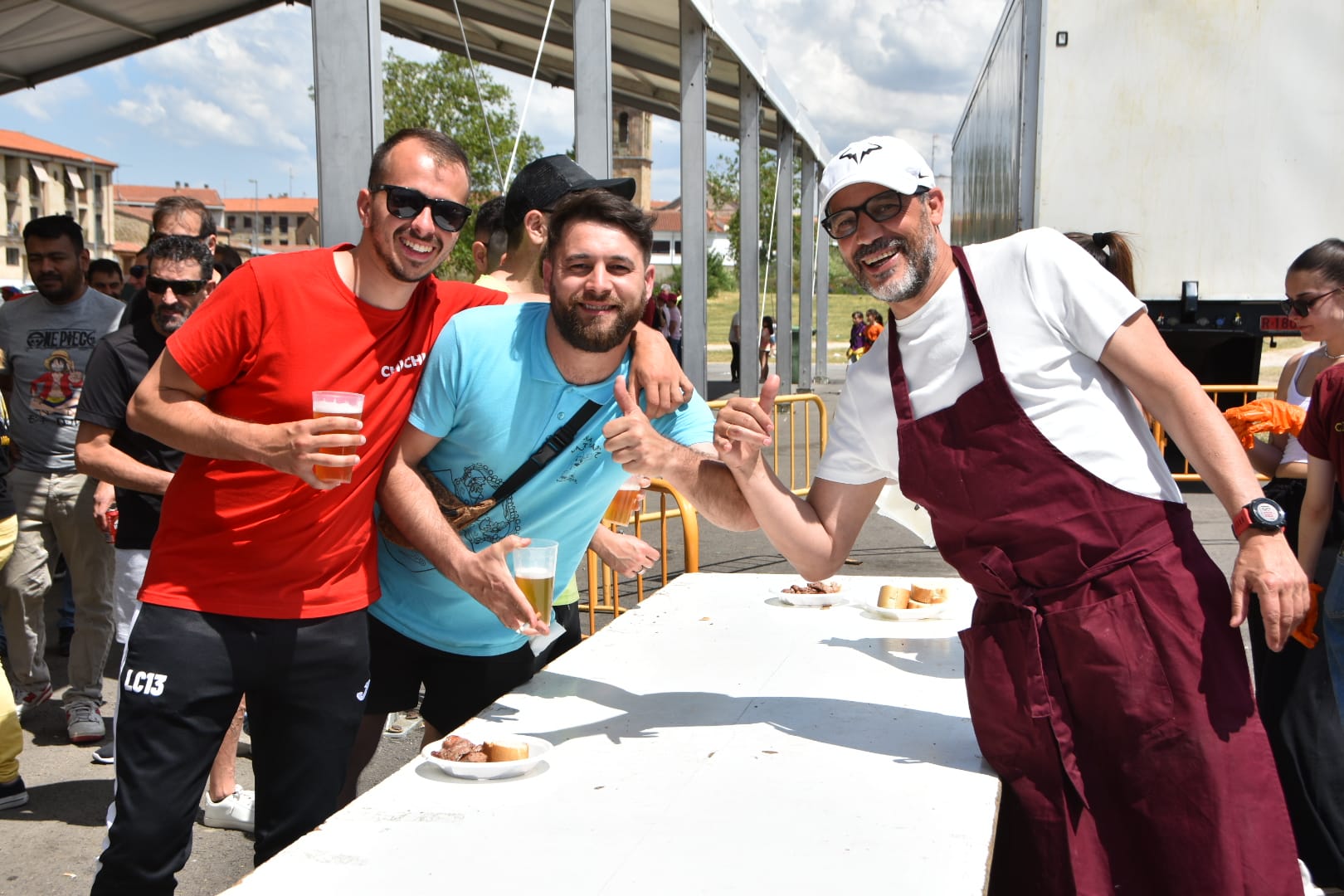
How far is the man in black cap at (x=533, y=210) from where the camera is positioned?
3738 millimetres

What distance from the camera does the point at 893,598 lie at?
148 inches

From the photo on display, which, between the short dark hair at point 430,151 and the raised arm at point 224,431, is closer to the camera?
the raised arm at point 224,431

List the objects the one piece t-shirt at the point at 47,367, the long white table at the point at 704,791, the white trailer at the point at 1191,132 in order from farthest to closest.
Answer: the white trailer at the point at 1191,132
the one piece t-shirt at the point at 47,367
the long white table at the point at 704,791

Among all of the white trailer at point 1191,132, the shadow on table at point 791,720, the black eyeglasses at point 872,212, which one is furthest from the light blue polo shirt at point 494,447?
the white trailer at point 1191,132

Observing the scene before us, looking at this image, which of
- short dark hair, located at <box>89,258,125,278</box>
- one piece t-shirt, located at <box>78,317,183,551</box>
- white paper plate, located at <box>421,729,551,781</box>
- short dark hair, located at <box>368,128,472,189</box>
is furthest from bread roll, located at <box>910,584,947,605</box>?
short dark hair, located at <box>89,258,125,278</box>

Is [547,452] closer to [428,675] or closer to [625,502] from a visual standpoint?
[625,502]

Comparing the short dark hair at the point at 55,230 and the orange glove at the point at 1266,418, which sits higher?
the short dark hair at the point at 55,230

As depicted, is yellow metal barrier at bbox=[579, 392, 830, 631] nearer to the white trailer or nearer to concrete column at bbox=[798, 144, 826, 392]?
the white trailer

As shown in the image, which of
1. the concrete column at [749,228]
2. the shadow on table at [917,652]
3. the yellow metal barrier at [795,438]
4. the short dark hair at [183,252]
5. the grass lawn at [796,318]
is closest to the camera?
the shadow on table at [917,652]

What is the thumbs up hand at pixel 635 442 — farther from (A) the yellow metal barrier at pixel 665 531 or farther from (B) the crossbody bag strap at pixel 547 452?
(A) the yellow metal barrier at pixel 665 531

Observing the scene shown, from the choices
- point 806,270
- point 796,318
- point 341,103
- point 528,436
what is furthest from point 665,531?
point 796,318

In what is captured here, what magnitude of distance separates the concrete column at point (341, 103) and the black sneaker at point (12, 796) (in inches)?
98.2

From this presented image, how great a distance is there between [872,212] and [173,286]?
2.74 metres

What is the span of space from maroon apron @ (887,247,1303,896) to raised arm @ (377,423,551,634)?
3.29ft
